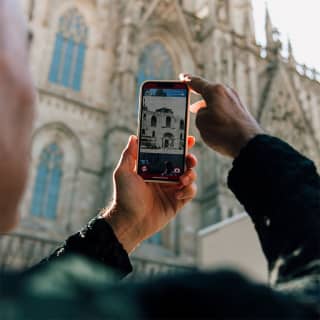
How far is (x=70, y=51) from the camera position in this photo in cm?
1509

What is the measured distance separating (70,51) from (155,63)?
9.92 feet

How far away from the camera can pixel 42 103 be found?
44.8ft

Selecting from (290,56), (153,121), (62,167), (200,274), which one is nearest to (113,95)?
(62,167)

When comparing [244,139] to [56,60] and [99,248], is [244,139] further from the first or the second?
[56,60]

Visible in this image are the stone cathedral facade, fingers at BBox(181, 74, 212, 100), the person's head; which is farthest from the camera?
the stone cathedral facade

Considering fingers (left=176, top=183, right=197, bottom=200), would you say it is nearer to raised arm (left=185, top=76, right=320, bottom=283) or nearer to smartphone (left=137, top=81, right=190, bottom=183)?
smartphone (left=137, top=81, right=190, bottom=183)

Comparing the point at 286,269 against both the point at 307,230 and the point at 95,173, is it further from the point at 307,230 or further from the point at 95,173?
the point at 95,173

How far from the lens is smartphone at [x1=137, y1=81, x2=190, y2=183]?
1.50 meters

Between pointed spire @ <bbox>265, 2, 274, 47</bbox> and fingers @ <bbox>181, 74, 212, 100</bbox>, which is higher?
pointed spire @ <bbox>265, 2, 274, 47</bbox>

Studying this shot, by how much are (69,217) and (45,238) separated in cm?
124

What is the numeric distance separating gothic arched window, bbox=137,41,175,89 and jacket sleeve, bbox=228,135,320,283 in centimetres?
1531

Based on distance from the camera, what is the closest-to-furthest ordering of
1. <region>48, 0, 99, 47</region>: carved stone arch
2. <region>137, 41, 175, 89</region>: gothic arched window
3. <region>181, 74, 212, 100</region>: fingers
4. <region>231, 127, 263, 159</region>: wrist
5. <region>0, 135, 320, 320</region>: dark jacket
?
1. <region>0, 135, 320, 320</region>: dark jacket
2. <region>231, 127, 263, 159</region>: wrist
3. <region>181, 74, 212, 100</region>: fingers
4. <region>48, 0, 99, 47</region>: carved stone arch
5. <region>137, 41, 175, 89</region>: gothic arched window

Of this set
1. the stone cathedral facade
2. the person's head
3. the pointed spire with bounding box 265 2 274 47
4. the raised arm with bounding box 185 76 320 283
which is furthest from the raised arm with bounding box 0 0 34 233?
the pointed spire with bounding box 265 2 274 47

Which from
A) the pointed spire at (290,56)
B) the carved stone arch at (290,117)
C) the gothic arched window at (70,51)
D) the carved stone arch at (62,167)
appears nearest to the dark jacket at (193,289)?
the carved stone arch at (62,167)
